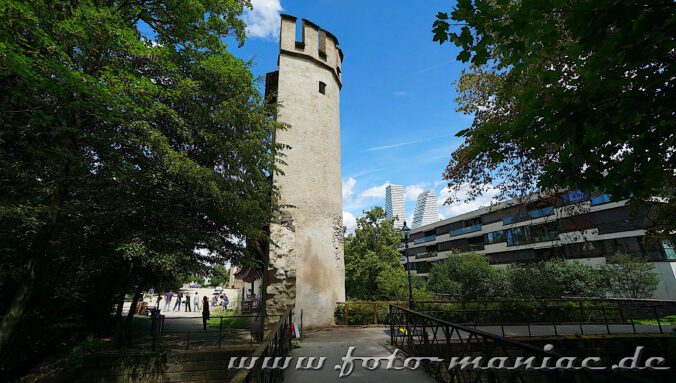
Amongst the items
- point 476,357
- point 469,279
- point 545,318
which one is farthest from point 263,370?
point 469,279

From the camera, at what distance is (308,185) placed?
543 inches

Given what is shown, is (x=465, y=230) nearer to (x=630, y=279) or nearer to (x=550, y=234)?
(x=550, y=234)

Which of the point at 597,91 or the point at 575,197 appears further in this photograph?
the point at 575,197

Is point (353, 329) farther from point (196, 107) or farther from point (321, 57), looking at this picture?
point (321, 57)

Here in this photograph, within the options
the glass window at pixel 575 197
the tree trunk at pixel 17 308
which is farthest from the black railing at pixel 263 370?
the glass window at pixel 575 197

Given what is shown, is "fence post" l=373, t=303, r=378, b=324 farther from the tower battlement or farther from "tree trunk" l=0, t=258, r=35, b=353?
the tower battlement

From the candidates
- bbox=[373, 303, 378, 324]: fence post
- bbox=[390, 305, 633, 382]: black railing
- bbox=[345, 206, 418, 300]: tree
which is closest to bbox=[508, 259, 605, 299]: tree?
bbox=[345, 206, 418, 300]: tree

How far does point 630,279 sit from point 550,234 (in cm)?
560

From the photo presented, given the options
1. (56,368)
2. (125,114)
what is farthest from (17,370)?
(125,114)

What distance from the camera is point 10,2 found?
191 inches

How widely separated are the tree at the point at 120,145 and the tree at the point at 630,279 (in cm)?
2515

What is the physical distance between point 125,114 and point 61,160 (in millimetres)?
1843

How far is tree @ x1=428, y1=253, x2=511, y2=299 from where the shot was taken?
848 inches

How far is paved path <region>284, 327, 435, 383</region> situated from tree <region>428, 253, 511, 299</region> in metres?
13.9
